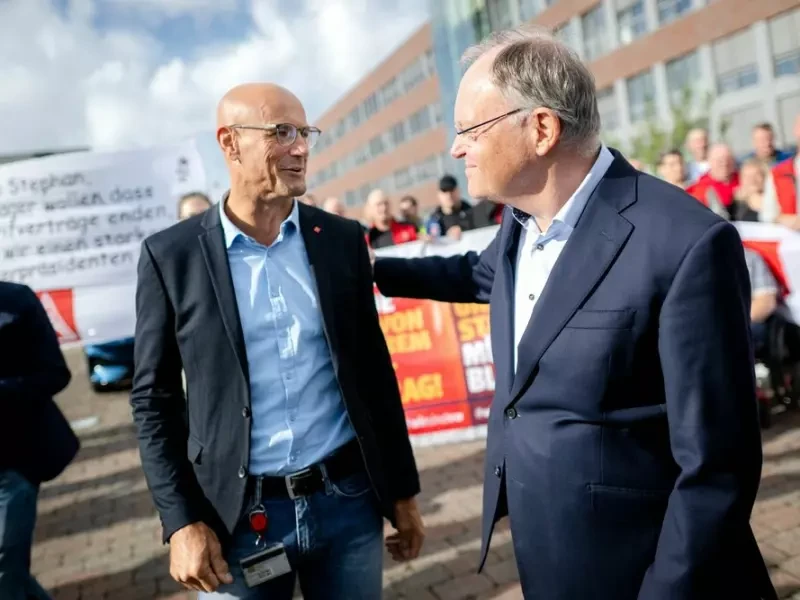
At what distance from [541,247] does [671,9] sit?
116ft

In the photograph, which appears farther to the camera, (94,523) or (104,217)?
(94,523)

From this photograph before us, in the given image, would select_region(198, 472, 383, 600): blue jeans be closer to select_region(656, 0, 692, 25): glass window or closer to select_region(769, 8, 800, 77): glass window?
select_region(769, 8, 800, 77): glass window

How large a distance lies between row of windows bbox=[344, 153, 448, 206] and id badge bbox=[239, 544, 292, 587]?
168 feet

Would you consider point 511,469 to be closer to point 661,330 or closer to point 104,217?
point 661,330

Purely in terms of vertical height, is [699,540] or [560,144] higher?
[560,144]

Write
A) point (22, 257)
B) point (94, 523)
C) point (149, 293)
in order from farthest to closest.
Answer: point (94, 523) < point (22, 257) < point (149, 293)

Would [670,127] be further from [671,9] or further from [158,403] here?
[158,403]

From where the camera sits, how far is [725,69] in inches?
1174

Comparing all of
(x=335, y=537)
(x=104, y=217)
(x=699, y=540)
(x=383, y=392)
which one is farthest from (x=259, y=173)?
(x=104, y=217)

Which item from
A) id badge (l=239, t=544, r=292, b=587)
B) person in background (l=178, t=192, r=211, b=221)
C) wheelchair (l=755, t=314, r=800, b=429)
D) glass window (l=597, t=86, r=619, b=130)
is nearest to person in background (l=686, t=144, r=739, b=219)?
wheelchair (l=755, t=314, r=800, b=429)

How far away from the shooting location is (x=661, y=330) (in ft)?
4.78

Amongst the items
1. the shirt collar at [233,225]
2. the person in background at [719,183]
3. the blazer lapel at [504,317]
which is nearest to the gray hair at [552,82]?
the blazer lapel at [504,317]

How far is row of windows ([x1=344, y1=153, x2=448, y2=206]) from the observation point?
55175mm

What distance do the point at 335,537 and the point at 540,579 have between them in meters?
0.61
